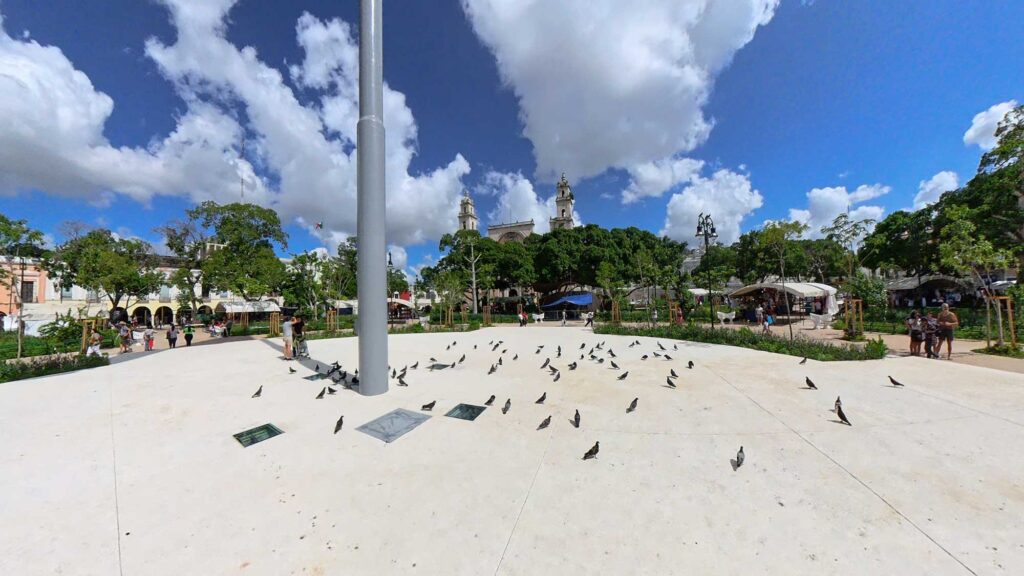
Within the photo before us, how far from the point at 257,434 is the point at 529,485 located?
3.98 m

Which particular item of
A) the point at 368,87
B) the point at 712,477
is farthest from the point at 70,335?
the point at 712,477

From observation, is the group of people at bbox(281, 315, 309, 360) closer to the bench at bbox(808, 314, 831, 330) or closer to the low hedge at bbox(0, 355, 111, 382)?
the low hedge at bbox(0, 355, 111, 382)

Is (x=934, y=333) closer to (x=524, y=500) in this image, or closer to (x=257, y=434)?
(x=524, y=500)

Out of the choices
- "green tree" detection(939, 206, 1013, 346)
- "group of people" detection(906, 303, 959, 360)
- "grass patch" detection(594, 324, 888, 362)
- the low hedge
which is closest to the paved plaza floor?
"grass patch" detection(594, 324, 888, 362)

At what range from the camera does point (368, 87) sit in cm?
699

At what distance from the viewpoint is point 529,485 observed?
11.3 feet

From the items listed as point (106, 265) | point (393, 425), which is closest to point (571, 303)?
point (393, 425)

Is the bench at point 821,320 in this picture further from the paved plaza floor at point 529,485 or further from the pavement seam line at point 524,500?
the pavement seam line at point 524,500

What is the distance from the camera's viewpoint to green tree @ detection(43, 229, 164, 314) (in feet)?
75.7

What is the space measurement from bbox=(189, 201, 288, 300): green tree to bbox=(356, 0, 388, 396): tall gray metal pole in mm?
19246

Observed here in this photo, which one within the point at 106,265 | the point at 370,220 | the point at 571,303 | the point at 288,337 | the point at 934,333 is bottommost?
the point at 934,333

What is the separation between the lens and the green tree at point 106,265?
75.7 feet

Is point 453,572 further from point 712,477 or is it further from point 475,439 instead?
point 712,477

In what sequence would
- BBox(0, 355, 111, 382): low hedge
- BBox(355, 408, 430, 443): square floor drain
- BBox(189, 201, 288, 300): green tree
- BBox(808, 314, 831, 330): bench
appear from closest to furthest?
1. BBox(355, 408, 430, 443): square floor drain
2. BBox(0, 355, 111, 382): low hedge
3. BBox(808, 314, 831, 330): bench
4. BBox(189, 201, 288, 300): green tree
